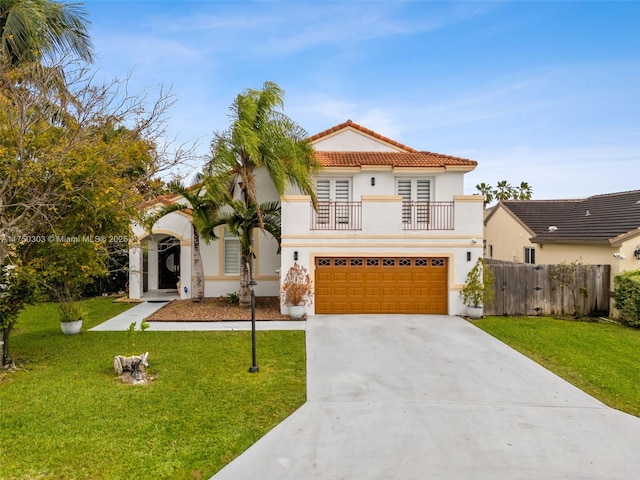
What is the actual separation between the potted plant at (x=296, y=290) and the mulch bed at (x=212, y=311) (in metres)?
0.49

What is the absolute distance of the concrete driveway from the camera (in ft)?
14.4

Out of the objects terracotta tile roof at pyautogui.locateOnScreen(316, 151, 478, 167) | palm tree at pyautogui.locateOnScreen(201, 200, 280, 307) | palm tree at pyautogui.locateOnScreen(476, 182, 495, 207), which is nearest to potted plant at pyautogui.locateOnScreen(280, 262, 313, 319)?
palm tree at pyautogui.locateOnScreen(201, 200, 280, 307)

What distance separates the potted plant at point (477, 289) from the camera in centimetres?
1243

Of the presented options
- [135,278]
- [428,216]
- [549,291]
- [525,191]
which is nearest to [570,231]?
[549,291]

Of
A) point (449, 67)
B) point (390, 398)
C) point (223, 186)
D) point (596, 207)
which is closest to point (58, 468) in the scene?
point (390, 398)

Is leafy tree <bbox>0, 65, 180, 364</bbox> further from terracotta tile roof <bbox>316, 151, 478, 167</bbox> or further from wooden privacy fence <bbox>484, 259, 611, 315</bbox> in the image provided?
wooden privacy fence <bbox>484, 259, 611, 315</bbox>

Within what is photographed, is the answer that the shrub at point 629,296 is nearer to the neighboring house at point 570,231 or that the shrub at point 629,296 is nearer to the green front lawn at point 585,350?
the green front lawn at point 585,350

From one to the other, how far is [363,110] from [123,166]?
14.6 meters

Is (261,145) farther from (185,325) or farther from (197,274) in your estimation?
(185,325)

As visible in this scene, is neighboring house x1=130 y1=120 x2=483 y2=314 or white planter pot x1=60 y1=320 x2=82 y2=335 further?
neighboring house x1=130 y1=120 x2=483 y2=314

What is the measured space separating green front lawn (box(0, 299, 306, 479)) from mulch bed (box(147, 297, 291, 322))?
2.27 meters

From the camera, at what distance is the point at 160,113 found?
29.9 ft

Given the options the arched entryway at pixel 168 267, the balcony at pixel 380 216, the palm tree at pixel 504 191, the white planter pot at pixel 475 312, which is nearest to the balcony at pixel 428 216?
the balcony at pixel 380 216

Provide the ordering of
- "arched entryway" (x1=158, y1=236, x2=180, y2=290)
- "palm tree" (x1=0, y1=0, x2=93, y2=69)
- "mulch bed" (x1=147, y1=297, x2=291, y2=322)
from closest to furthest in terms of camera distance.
Answer: "palm tree" (x1=0, y1=0, x2=93, y2=69), "mulch bed" (x1=147, y1=297, x2=291, y2=322), "arched entryway" (x1=158, y1=236, x2=180, y2=290)
